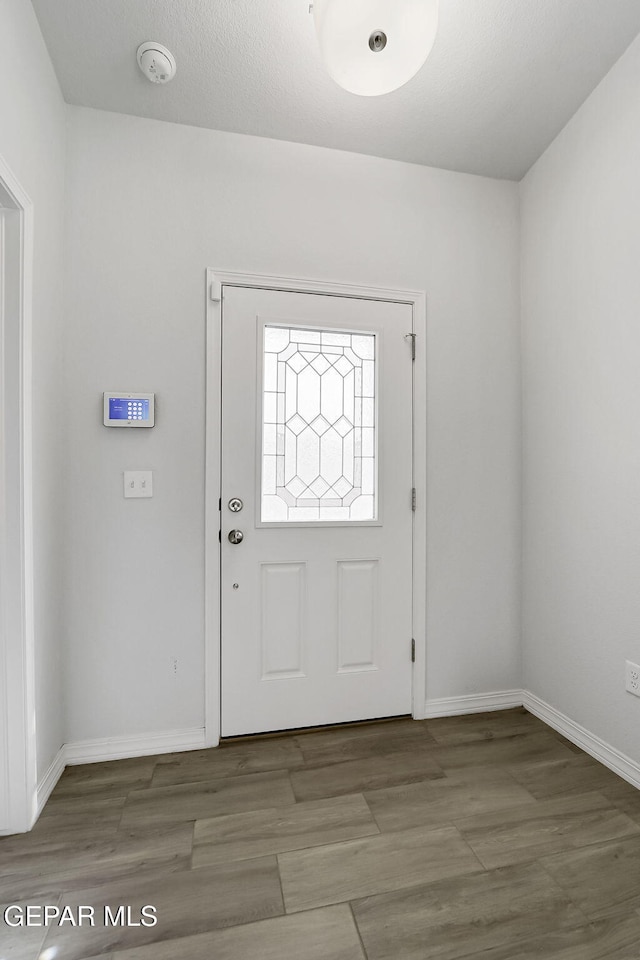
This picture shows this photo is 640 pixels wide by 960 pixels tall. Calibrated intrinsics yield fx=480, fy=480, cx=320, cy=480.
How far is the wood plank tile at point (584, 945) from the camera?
120 cm

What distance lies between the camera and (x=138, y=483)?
2.11 metres

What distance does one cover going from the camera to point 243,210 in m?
2.23

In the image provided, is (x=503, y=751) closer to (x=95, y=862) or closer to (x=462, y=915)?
(x=462, y=915)

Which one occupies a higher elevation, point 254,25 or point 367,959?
point 254,25

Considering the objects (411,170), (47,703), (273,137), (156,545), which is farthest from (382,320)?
(47,703)

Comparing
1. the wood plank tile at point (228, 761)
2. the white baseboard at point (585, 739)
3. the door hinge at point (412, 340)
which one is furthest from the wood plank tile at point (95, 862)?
the door hinge at point (412, 340)

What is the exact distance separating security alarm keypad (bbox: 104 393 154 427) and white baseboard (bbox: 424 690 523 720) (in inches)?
76.6

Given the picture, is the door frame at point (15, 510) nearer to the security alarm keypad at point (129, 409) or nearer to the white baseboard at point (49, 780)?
the white baseboard at point (49, 780)

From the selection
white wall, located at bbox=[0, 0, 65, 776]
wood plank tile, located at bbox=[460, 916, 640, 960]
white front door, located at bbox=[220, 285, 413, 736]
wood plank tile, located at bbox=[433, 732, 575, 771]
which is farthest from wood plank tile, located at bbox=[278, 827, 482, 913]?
white wall, located at bbox=[0, 0, 65, 776]

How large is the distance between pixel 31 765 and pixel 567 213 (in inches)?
125

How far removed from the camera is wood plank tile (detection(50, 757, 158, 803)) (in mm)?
1846

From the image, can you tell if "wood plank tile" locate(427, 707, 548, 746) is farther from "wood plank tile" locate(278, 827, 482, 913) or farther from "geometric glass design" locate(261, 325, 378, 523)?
"geometric glass design" locate(261, 325, 378, 523)

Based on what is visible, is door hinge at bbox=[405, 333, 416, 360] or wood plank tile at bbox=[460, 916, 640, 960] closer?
wood plank tile at bbox=[460, 916, 640, 960]

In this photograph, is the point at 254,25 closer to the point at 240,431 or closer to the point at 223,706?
the point at 240,431
